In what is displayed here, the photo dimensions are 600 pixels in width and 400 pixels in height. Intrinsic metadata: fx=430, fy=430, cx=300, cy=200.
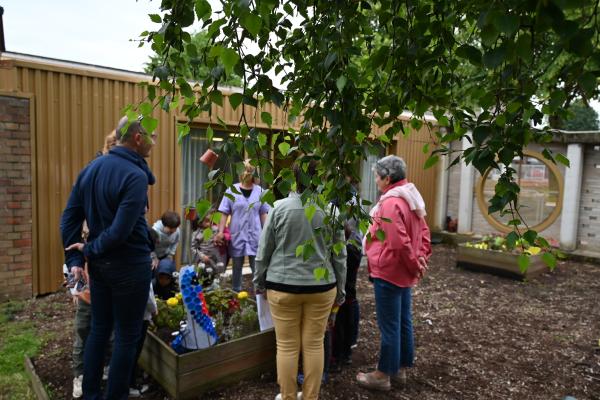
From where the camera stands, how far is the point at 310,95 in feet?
4.79

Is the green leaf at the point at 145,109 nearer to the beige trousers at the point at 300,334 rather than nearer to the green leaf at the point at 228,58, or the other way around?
the green leaf at the point at 228,58

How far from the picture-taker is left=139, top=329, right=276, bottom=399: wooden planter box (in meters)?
3.06

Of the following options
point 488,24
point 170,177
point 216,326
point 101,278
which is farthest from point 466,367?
point 170,177

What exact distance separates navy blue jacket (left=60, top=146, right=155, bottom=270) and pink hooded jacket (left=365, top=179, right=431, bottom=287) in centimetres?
160

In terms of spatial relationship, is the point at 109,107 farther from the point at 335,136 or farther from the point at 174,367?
the point at 335,136

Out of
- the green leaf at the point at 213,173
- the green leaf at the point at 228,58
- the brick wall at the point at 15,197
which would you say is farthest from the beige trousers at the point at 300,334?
the brick wall at the point at 15,197

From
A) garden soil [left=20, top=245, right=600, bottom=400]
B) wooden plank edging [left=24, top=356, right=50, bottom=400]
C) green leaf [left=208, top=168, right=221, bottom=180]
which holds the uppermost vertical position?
green leaf [left=208, top=168, right=221, bottom=180]

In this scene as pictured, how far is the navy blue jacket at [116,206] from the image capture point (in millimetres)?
2484

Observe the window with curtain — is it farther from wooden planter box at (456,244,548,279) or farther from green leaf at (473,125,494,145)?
green leaf at (473,125,494,145)

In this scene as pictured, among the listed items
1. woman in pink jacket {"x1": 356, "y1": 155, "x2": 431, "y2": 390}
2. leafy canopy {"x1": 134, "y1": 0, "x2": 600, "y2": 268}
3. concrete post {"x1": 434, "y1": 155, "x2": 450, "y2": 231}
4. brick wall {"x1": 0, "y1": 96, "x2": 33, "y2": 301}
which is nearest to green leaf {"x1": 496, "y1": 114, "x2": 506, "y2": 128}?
leafy canopy {"x1": 134, "y1": 0, "x2": 600, "y2": 268}

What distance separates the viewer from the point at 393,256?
10.4 feet

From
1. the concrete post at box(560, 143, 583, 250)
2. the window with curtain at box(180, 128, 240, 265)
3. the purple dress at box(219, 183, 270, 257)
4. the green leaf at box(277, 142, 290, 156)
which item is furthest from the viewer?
the concrete post at box(560, 143, 583, 250)

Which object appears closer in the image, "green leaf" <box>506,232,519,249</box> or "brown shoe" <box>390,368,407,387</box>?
"green leaf" <box>506,232,519,249</box>

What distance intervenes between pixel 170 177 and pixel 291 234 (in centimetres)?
413
